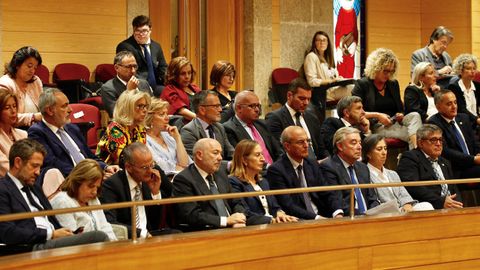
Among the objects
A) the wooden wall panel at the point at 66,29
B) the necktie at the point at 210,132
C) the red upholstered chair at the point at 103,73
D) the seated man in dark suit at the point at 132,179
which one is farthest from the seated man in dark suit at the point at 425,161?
the wooden wall panel at the point at 66,29

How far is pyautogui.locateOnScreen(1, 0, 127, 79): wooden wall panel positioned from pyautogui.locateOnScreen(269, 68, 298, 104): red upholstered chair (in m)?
1.54

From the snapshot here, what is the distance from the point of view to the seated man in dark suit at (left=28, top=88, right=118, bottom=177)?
541cm

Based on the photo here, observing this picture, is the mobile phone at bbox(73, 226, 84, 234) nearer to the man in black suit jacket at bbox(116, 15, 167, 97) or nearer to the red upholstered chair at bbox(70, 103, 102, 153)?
the red upholstered chair at bbox(70, 103, 102, 153)

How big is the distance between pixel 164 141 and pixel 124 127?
399 mm

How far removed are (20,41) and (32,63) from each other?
220 centimetres

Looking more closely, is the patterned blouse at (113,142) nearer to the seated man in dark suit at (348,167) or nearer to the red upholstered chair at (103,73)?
the seated man in dark suit at (348,167)

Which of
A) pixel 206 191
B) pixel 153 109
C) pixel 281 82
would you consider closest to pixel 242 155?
pixel 206 191

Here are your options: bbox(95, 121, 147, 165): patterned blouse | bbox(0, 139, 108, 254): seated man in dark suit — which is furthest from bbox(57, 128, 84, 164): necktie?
bbox(0, 139, 108, 254): seated man in dark suit

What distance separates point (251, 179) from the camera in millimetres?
5566

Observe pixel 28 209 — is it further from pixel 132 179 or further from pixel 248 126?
pixel 248 126

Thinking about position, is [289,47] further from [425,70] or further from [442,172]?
[442,172]

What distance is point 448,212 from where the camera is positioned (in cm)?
566

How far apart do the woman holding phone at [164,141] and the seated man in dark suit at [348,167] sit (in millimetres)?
869

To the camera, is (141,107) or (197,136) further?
(197,136)
